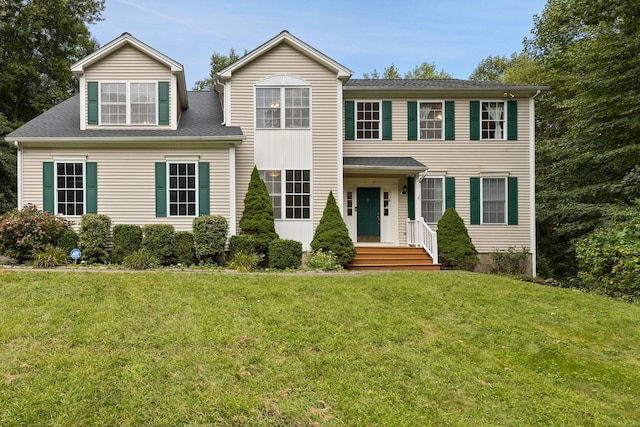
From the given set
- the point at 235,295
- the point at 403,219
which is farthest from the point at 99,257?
the point at 403,219

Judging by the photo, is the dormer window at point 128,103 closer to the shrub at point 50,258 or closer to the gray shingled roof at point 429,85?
the shrub at point 50,258

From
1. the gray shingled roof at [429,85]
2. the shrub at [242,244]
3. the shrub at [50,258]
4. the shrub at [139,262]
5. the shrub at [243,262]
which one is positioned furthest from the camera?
the gray shingled roof at [429,85]

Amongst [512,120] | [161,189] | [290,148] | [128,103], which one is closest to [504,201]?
[512,120]

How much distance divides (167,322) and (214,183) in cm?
634

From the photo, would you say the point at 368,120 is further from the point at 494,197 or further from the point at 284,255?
the point at 284,255

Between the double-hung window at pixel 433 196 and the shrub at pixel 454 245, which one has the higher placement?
the double-hung window at pixel 433 196

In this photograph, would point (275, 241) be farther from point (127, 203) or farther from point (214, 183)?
point (127, 203)

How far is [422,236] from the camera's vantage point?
11531 millimetres

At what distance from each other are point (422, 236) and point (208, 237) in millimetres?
6499

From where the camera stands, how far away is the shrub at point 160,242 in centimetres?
993

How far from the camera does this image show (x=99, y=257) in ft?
33.1

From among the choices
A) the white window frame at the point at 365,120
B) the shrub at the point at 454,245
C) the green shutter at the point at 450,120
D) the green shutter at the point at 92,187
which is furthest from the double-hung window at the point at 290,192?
the green shutter at the point at 450,120

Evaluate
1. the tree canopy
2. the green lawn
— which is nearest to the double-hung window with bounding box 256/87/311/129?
the green lawn

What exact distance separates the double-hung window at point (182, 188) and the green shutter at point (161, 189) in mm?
138
